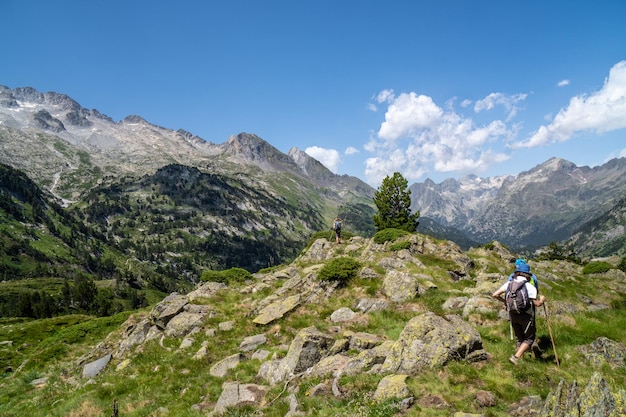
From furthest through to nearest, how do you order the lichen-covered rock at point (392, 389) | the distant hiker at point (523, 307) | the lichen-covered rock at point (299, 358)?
the lichen-covered rock at point (299, 358)
the distant hiker at point (523, 307)
the lichen-covered rock at point (392, 389)

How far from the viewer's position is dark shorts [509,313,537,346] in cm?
1273

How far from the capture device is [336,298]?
2633 cm

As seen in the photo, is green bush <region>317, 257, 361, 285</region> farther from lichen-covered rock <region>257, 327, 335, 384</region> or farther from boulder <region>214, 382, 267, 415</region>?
boulder <region>214, 382, 267, 415</region>

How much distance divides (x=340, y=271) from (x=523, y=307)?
16399 mm

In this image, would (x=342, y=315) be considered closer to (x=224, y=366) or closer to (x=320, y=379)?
(x=224, y=366)

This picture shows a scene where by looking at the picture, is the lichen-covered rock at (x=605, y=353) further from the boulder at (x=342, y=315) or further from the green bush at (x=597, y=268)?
the green bush at (x=597, y=268)

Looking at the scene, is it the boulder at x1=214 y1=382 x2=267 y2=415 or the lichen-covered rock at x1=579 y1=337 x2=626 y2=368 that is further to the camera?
the boulder at x1=214 y1=382 x2=267 y2=415

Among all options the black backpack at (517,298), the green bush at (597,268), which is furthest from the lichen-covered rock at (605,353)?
the green bush at (597,268)

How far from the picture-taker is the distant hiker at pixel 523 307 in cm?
1266

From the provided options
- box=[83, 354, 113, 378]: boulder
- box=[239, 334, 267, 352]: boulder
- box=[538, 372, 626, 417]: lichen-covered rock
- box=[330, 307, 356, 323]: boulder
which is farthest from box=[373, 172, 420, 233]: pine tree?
box=[538, 372, 626, 417]: lichen-covered rock

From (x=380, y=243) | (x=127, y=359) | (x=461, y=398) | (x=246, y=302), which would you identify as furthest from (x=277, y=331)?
(x=380, y=243)

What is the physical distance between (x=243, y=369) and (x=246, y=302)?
13.3 meters

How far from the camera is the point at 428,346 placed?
1326 cm

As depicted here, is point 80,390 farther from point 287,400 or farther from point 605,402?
point 605,402
